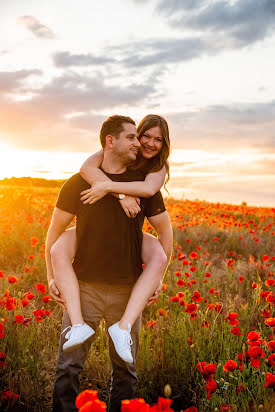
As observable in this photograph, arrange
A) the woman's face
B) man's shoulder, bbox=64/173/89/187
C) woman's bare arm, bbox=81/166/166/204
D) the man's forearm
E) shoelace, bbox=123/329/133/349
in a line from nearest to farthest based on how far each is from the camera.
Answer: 1. shoelace, bbox=123/329/133/349
2. woman's bare arm, bbox=81/166/166/204
3. man's shoulder, bbox=64/173/89/187
4. the man's forearm
5. the woman's face

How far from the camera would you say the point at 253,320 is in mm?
4531

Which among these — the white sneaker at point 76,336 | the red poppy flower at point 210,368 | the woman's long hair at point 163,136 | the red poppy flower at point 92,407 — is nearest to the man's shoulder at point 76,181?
the woman's long hair at point 163,136

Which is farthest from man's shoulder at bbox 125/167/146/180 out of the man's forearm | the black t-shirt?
the man's forearm

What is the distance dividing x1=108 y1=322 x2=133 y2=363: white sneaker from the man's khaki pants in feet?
0.69

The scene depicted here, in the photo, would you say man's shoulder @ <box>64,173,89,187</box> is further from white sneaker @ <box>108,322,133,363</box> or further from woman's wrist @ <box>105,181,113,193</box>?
white sneaker @ <box>108,322,133,363</box>

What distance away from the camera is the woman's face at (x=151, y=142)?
3.51m

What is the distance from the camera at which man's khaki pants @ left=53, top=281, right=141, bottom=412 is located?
2867 millimetres

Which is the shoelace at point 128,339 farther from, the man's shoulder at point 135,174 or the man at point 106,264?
the man's shoulder at point 135,174

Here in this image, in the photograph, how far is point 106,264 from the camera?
9.84ft

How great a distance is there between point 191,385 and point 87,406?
228 centimetres

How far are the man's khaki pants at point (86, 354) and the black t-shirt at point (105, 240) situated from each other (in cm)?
10

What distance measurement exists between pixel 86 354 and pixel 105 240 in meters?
0.84

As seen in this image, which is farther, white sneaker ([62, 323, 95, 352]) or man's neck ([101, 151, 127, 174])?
man's neck ([101, 151, 127, 174])

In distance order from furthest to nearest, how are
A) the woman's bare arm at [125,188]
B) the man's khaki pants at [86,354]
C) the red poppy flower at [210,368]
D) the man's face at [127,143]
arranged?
the man's face at [127,143], the woman's bare arm at [125,188], the man's khaki pants at [86,354], the red poppy flower at [210,368]
